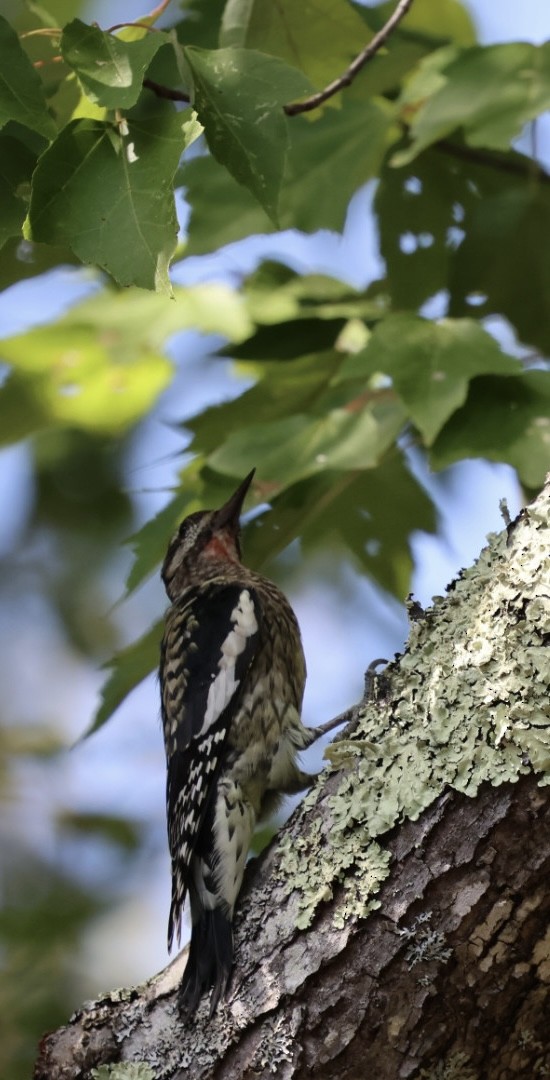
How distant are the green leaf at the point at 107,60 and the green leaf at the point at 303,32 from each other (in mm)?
829

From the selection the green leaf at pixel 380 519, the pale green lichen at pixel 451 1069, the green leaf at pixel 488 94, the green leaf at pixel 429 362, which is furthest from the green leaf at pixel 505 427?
the pale green lichen at pixel 451 1069

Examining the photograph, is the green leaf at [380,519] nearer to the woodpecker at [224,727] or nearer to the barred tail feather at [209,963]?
the woodpecker at [224,727]

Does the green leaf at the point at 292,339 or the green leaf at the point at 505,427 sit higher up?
the green leaf at the point at 292,339

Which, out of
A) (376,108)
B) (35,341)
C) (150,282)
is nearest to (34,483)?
(35,341)

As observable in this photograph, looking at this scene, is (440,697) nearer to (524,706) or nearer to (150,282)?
(524,706)

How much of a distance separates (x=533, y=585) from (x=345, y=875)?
486 millimetres

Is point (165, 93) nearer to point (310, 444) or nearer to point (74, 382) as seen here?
point (310, 444)

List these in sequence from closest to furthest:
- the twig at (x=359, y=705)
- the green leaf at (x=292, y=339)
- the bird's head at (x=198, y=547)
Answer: the twig at (x=359, y=705)
the green leaf at (x=292, y=339)
the bird's head at (x=198, y=547)

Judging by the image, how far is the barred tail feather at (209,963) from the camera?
1.82m

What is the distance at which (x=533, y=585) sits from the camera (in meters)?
1.65

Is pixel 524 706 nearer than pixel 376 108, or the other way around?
pixel 524 706

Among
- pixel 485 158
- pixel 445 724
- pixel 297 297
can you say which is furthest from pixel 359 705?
pixel 485 158

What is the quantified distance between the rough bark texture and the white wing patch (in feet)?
2.64

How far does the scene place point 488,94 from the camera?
2.41m
